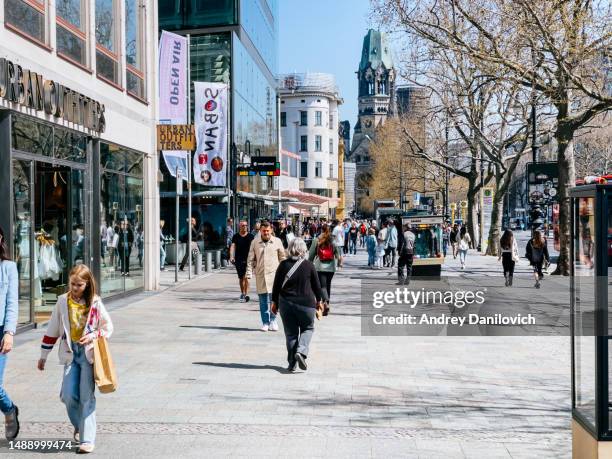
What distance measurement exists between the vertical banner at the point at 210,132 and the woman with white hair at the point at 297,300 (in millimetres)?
20938

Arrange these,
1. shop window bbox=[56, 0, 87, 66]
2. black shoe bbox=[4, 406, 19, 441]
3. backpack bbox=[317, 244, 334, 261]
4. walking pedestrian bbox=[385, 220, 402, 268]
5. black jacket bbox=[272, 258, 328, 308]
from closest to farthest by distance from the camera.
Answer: black shoe bbox=[4, 406, 19, 441] → black jacket bbox=[272, 258, 328, 308] → shop window bbox=[56, 0, 87, 66] → backpack bbox=[317, 244, 334, 261] → walking pedestrian bbox=[385, 220, 402, 268]

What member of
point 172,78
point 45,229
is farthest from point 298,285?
point 172,78

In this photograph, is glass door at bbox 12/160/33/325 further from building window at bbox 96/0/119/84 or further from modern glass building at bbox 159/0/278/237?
modern glass building at bbox 159/0/278/237

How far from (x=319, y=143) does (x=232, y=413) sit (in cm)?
10998

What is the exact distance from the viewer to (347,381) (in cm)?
920

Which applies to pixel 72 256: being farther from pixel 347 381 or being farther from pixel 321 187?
pixel 321 187

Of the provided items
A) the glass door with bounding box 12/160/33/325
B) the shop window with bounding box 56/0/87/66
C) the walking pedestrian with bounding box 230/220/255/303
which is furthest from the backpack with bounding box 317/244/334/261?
the shop window with bounding box 56/0/87/66

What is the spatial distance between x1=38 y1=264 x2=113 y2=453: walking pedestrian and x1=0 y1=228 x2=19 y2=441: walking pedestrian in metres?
0.48

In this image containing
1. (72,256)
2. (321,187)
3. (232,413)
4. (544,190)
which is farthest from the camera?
(321,187)

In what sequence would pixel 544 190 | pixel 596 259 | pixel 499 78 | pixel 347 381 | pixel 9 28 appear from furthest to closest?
pixel 544 190
pixel 499 78
pixel 9 28
pixel 347 381
pixel 596 259

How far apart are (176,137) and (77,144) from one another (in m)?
5.66

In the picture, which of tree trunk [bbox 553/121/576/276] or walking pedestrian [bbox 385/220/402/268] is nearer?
tree trunk [bbox 553/121/576/276]

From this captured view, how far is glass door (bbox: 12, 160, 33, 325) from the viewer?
12734 mm

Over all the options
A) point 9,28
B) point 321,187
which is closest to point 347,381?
point 9,28
